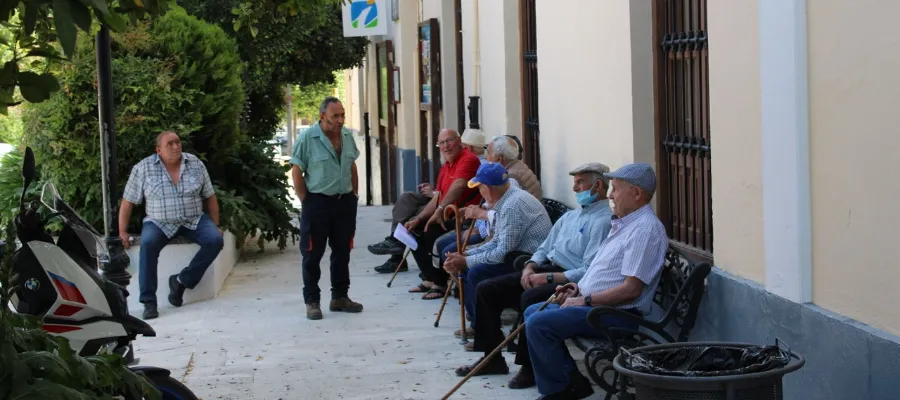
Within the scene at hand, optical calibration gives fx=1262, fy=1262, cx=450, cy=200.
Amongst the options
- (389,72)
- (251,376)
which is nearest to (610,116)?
(251,376)

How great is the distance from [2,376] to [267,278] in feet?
31.4

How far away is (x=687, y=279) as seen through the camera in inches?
250

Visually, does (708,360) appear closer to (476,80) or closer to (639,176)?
(639,176)

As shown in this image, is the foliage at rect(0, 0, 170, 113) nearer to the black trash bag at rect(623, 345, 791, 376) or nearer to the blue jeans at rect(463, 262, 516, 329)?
the black trash bag at rect(623, 345, 791, 376)

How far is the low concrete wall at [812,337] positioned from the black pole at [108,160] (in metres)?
3.63

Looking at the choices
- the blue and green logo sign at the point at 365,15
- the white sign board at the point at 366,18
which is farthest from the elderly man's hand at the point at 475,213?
the blue and green logo sign at the point at 365,15

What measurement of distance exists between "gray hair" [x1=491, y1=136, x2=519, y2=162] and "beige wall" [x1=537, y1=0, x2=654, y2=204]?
1.33 ft

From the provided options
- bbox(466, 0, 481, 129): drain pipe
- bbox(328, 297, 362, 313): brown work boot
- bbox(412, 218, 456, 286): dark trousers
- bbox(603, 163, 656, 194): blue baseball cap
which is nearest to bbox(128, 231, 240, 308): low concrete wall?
bbox(328, 297, 362, 313): brown work boot

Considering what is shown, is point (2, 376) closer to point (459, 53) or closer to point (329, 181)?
point (329, 181)

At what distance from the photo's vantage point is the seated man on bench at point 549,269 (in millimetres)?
7332

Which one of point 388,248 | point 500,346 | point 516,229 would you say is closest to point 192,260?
point 388,248

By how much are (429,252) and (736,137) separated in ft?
16.1

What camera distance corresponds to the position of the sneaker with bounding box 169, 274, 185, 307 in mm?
10898

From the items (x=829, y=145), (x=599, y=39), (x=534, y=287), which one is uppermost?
(x=599, y=39)
